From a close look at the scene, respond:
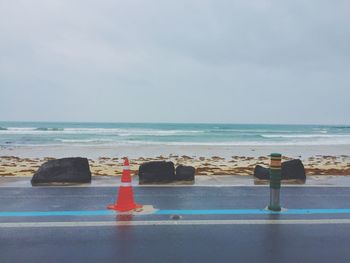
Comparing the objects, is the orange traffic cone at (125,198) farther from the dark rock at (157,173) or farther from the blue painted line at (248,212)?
the dark rock at (157,173)

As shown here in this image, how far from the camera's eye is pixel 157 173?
10.1 metres

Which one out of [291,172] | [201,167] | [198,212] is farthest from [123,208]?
[201,167]

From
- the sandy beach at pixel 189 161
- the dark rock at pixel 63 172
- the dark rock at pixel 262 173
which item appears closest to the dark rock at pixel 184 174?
the dark rock at pixel 262 173

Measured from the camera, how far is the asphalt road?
4551mm

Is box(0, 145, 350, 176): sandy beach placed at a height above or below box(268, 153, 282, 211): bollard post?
below

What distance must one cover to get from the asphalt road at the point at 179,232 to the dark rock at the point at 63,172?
1.68 m

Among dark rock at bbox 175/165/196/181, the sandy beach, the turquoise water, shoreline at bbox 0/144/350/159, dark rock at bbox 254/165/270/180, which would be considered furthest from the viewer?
the turquoise water

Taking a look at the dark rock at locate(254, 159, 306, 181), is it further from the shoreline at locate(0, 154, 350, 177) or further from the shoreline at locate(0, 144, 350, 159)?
the shoreline at locate(0, 144, 350, 159)

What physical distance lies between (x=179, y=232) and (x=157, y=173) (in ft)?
15.3

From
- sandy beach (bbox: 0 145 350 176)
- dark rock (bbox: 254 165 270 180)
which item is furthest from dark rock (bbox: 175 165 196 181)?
sandy beach (bbox: 0 145 350 176)

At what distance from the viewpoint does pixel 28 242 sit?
16.4 ft

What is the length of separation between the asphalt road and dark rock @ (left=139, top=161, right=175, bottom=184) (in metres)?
1.94

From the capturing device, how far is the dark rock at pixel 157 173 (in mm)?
10047

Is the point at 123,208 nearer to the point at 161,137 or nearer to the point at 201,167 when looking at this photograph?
the point at 201,167
